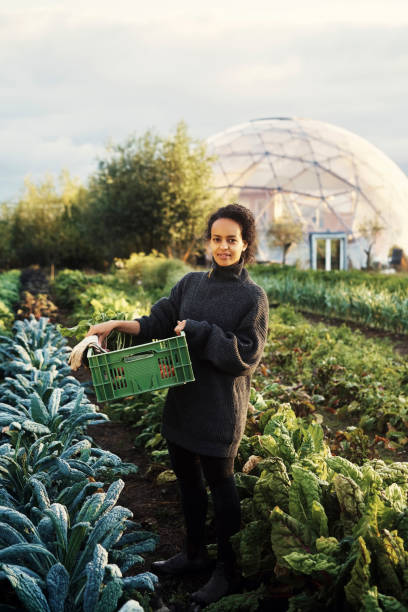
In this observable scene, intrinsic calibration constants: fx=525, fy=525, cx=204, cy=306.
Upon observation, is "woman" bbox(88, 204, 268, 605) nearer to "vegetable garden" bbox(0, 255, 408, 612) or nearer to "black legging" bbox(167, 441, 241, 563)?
"black legging" bbox(167, 441, 241, 563)

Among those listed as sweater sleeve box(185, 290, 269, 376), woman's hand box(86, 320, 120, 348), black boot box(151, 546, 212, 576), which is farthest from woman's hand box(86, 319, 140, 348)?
black boot box(151, 546, 212, 576)

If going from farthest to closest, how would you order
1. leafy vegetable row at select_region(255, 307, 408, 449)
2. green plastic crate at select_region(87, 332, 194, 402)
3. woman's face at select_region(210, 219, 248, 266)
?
leafy vegetable row at select_region(255, 307, 408, 449), woman's face at select_region(210, 219, 248, 266), green plastic crate at select_region(87, 332, 194, 402)

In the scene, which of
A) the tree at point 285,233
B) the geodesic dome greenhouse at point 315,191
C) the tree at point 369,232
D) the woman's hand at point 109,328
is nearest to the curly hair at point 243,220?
the woman's hand at point 109,328

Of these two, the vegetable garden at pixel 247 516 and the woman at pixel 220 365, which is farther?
the woman at pixel 220 365

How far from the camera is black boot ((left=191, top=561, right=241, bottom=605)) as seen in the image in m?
2.44

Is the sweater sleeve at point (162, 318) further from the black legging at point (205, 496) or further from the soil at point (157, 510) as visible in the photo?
the soil at point (157, 510)

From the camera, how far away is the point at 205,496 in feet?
8.96

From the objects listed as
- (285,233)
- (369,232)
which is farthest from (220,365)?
(369,232)

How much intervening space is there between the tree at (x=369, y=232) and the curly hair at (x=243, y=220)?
24.1 m

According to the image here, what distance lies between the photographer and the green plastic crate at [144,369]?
224cm

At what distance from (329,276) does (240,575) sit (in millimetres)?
12173

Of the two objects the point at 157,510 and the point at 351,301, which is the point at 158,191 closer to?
the point at 351,301

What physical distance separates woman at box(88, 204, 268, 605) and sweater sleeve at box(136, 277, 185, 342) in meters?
0.06

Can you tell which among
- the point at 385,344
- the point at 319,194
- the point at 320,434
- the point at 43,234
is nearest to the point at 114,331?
the point at 320,434
